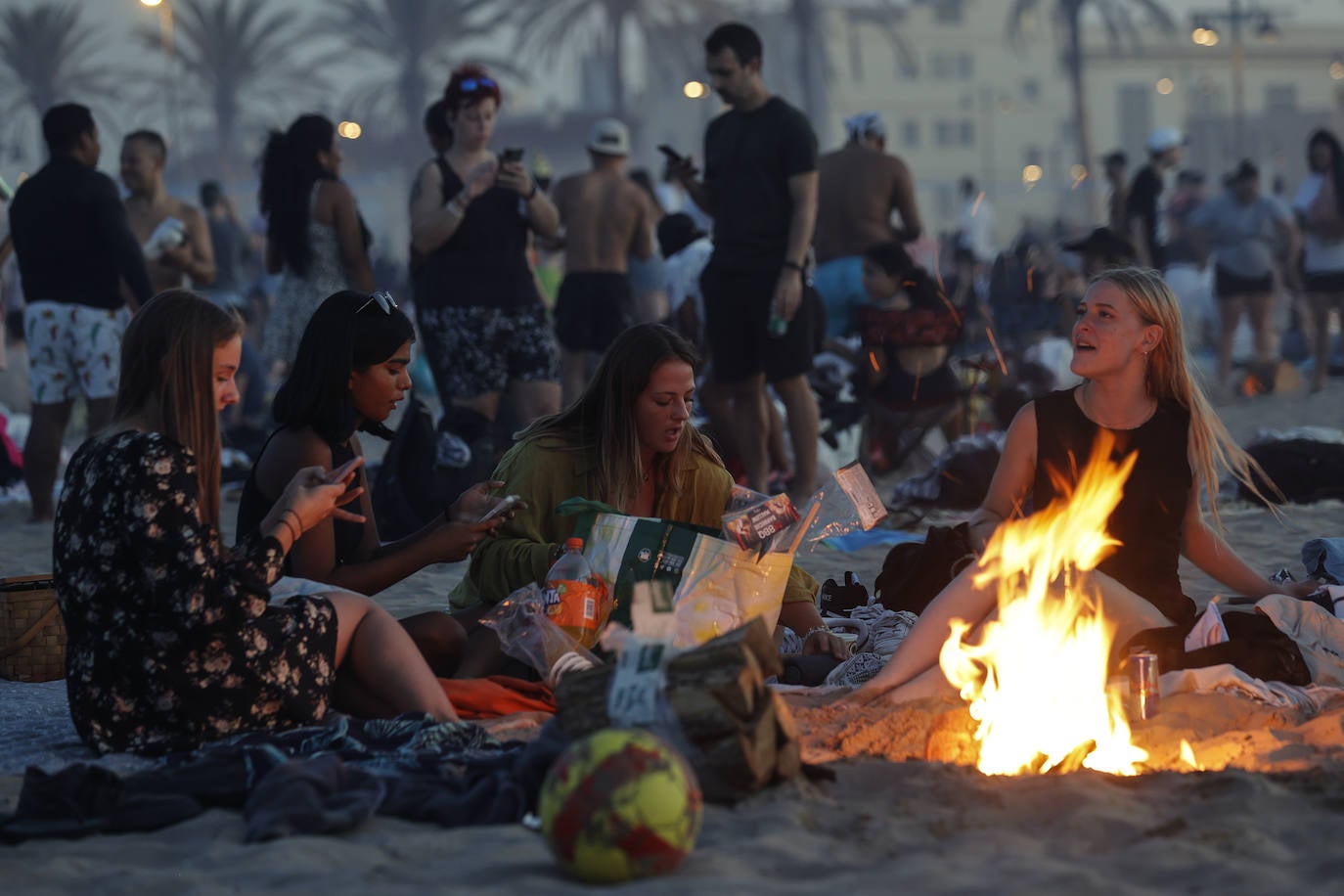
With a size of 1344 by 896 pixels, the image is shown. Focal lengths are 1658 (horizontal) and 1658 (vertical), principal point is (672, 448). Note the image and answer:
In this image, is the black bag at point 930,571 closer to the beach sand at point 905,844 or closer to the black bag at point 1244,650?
the black bag at point 1244,650

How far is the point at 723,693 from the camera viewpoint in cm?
352

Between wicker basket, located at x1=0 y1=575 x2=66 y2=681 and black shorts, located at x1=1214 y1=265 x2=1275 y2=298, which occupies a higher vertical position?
black shorts, located at x1=1214 y1=265 x2=1275 y2=298

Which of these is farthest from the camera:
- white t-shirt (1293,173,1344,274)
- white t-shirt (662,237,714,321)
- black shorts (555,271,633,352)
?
white t-shirt (1293,173,1344,274)

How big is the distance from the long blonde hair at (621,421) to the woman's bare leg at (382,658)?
0.95m

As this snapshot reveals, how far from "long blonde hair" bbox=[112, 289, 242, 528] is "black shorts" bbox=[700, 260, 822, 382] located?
14.7 ft

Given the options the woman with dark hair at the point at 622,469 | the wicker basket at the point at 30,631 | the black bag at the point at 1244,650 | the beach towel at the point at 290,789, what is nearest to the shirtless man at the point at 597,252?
the woman with dark hair at the point at 622,469

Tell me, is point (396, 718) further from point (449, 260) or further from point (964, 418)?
point (964, 418)

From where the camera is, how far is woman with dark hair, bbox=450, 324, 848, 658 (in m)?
4.91

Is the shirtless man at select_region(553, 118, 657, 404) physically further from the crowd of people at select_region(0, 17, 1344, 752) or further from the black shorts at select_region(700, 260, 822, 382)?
the black shorts at select_region(700, 260, 822, 382)

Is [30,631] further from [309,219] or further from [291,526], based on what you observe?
[309,219]

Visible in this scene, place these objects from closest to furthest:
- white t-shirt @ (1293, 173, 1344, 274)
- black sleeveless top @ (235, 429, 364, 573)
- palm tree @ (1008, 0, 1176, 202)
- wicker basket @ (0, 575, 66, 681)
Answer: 1. black sleeveless top @ (235, 429, 364, 573)
2. wicker basket @ (0, 575, 66, 681)
3. white t-shirt @ (1293, 173, 1344, 274)
4. palm tree @ (1008, 0, 1176, 202)

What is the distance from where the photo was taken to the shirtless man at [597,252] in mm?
9977

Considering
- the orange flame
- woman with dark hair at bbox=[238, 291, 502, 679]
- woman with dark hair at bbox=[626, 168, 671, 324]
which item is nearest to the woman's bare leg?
woman with dark hair at bbox=[238, 291, 502, 679]

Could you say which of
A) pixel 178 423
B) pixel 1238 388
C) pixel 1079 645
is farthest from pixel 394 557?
pixel 1238 388
